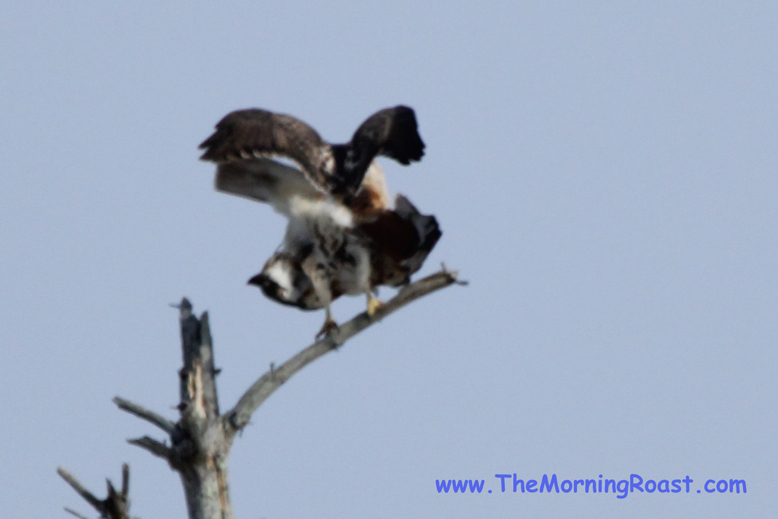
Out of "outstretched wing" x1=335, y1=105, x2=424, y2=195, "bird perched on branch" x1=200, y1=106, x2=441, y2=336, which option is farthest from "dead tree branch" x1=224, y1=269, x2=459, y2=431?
"outstretched wing" x1=335, y1=105, x2=424, y2=195

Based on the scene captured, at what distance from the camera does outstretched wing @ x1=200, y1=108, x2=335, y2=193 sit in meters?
8.32

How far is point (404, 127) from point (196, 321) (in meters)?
2.29

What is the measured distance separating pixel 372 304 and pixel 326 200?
0.99 meters

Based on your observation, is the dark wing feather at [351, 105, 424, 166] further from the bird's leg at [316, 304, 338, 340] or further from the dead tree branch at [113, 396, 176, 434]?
the dead tree branch at [113, 396, 176, 434]

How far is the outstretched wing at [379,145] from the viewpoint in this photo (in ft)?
28.4

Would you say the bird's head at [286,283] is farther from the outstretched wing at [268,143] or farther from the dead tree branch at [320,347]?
the outstretched wing at [268,143]

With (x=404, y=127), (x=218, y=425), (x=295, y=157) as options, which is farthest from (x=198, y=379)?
(x=404, y=127)

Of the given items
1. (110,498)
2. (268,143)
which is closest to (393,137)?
(268,143)

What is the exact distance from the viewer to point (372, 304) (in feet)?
30.4

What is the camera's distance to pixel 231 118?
334 inches

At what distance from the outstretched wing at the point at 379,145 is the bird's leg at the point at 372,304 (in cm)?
→ 107

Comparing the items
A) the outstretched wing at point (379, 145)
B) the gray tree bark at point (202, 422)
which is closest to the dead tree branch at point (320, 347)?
the gray tree bark at point (202, 422)

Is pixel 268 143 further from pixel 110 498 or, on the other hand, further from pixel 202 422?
pixel 110 498

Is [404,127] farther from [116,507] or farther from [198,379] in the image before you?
[116,507]
